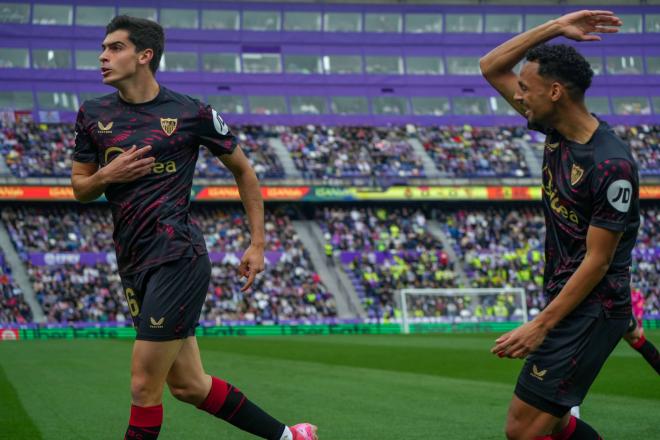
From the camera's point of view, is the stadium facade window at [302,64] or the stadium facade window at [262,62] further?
the stadium facade window at [302,64]

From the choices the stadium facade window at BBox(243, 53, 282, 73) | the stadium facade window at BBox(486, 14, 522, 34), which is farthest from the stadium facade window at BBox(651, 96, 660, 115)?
the stadium facade window at BBox(243, 53, 282, 73)

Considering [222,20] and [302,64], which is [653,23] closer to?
[302,64]

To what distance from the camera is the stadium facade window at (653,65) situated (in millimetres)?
57531

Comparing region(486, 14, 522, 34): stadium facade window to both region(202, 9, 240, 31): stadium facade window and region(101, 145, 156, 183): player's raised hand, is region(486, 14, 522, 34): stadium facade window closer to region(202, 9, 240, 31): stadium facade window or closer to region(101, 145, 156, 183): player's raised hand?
region(202, 9, 240, 31): stadium facade window

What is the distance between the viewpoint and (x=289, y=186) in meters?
46.5

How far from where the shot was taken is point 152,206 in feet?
19.3

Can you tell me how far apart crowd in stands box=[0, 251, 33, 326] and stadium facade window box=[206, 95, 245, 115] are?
16580 mm

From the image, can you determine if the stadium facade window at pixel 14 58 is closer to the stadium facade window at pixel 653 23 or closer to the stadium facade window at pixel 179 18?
the stadium facade window at pixel 179 18

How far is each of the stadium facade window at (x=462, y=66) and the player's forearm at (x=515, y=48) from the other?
50.7 m

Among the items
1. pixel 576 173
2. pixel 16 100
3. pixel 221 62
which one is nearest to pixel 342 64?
pixel 221 62

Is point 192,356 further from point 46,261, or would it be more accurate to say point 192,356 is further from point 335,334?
point 46,261

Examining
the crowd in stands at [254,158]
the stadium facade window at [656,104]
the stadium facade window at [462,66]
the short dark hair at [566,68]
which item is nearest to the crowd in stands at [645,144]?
the stadium facade window at [656,104]

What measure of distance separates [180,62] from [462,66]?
1569 cm

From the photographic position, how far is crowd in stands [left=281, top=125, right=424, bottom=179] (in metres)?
48.4
